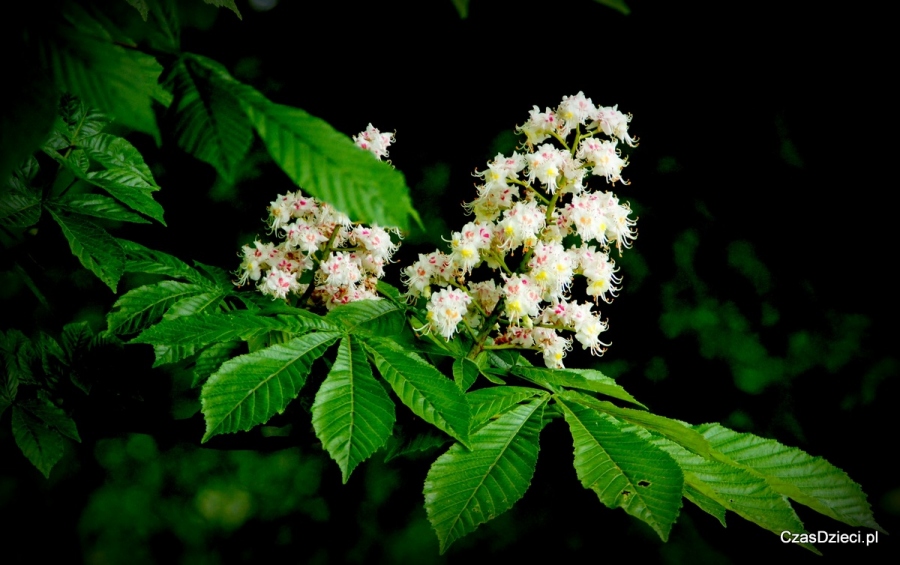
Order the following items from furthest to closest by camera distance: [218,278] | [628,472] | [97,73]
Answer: [218,278]
[628,472]
[97,73]

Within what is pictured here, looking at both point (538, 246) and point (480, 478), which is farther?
point (538, 246)

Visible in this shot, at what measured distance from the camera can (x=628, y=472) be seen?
1.66ft

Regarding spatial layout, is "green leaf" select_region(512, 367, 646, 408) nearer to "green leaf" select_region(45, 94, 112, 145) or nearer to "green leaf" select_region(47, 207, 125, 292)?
Result: "green leaf" select_region(47, 207, 125, 292)

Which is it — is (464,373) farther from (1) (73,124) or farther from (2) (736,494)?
(1) (73,124)

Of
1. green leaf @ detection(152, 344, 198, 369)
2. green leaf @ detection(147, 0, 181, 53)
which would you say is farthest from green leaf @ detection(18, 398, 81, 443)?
green leaf @ detection(147, 0, 181, 53)

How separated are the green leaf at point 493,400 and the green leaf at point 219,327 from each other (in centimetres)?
16

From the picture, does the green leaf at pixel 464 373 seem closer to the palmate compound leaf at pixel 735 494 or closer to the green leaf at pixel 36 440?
the palmate compound leaf at pixel 735 494

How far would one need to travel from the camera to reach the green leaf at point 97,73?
265mm

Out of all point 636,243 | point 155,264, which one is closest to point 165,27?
point 155,264

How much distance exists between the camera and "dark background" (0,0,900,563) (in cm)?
113

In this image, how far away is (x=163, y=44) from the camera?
35 centimetres

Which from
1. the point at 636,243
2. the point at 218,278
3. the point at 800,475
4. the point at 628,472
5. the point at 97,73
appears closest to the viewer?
the point at 97,73

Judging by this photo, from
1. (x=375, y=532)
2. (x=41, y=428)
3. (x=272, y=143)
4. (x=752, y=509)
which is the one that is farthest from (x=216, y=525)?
(x=272, y=143)

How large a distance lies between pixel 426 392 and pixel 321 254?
311mm
